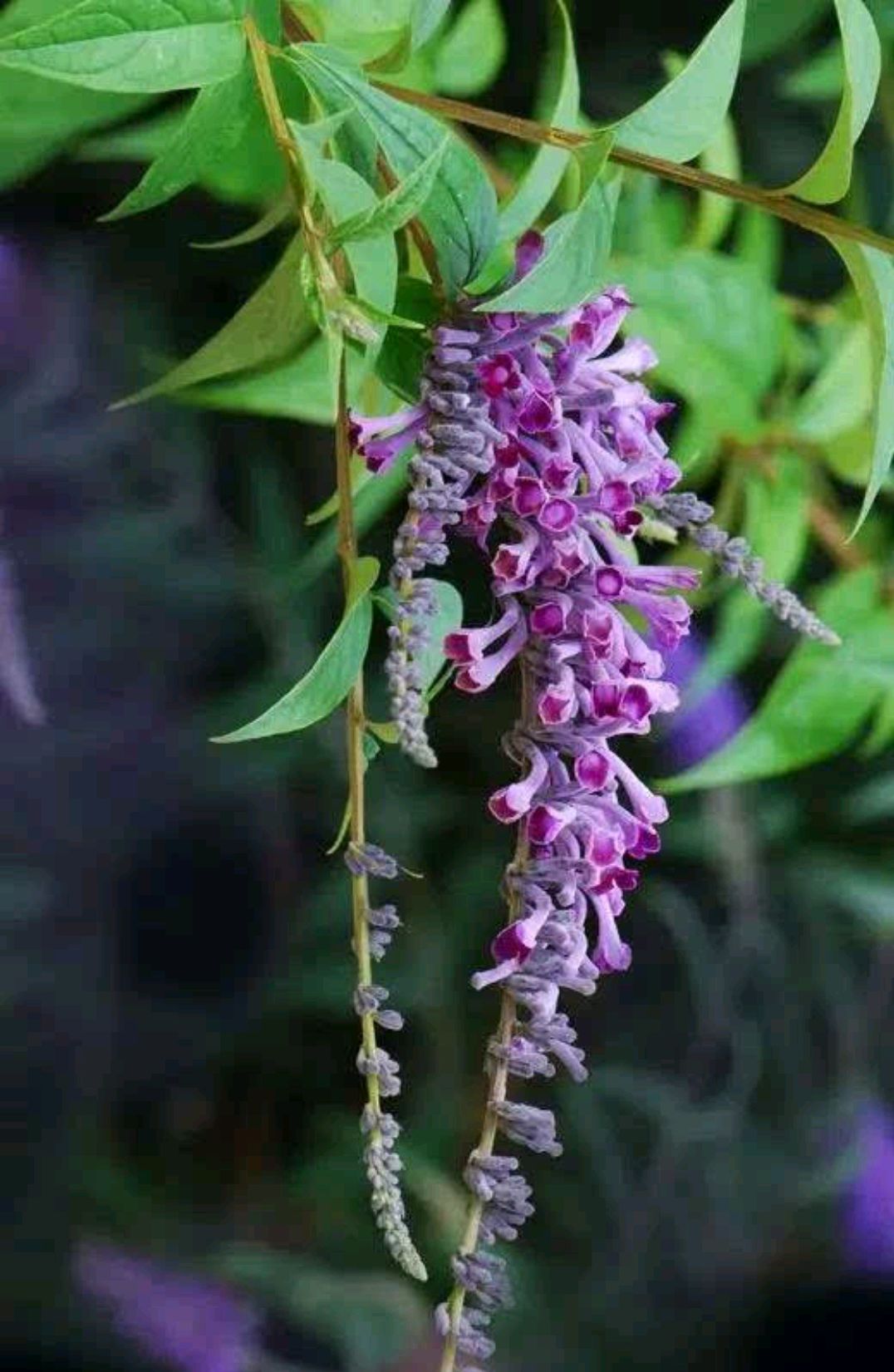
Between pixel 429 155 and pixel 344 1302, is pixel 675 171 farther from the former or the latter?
pixel 344 1302

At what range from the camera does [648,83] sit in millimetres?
458

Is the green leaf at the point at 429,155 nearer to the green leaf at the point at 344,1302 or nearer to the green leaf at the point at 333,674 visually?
the green leaf at the point at 333,674

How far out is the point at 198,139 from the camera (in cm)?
20

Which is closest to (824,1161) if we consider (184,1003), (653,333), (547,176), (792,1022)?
(792,1022)

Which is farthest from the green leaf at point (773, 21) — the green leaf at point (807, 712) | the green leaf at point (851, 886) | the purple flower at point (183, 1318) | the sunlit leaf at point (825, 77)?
the purple flower at point (183, 1318)

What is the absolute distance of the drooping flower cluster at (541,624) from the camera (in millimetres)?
177

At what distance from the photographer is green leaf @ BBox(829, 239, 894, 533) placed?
19 centimetres

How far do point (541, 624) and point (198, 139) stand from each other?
0.07 meters

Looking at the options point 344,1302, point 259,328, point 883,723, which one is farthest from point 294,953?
point 259,328

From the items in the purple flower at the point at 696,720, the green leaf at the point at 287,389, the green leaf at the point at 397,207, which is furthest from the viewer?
the purple flower at the point at 696,720

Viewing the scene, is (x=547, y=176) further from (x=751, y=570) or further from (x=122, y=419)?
(x=122, y=419)

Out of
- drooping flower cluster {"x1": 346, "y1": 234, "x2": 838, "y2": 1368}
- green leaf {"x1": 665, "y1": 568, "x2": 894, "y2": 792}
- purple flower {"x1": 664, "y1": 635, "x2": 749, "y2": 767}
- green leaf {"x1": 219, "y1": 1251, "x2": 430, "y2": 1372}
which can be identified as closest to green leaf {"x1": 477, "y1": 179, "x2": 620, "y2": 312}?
drooping flower cluster {"x1": 346, "y1": 234, "x2": 838, "y2": 1368}

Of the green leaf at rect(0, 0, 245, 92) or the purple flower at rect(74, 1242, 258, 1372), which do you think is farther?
the purple flower at rect(74, 1242, 258, 1372)

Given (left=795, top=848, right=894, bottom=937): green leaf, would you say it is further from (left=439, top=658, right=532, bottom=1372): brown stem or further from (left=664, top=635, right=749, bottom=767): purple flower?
(left=439, top=658, right=532, bottom=1372): brown stem
